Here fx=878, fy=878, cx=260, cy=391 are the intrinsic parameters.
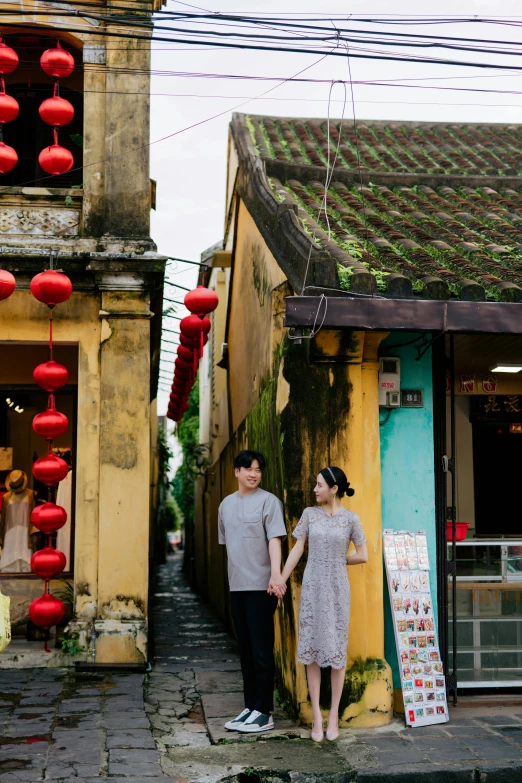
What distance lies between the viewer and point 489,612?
7.82 m

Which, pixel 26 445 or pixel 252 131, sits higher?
pixel 252 131

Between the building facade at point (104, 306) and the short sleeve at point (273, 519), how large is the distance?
260 cm

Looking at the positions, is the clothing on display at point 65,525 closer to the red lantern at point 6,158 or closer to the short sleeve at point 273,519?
the red lantern at point 6,158

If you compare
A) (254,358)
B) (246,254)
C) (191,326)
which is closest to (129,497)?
(254,358)

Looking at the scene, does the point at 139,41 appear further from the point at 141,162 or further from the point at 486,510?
the point at 486,510

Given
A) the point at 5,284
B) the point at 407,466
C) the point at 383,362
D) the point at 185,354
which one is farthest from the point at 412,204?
the point at 5,284

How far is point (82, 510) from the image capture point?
912 cm

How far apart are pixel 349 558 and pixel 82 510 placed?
360 centimetres

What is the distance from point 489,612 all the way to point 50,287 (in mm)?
5117

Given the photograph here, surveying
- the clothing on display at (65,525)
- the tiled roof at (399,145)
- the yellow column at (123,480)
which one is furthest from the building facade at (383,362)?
the clothing on display at (65,525)

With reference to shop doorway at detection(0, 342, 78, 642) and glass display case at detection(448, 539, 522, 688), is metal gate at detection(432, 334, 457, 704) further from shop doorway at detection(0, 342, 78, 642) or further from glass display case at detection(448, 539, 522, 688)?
shop doorway at detection(0, 342, 78, 642)

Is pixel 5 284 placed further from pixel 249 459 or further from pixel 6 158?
pixel 249 459

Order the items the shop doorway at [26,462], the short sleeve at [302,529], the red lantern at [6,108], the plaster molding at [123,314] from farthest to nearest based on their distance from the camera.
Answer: the shop doorway at [26,462] → the plaster molding at [123,314] → the red lantern at [6,108] → the short sleeve at [302,529]

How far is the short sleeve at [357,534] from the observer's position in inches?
256
